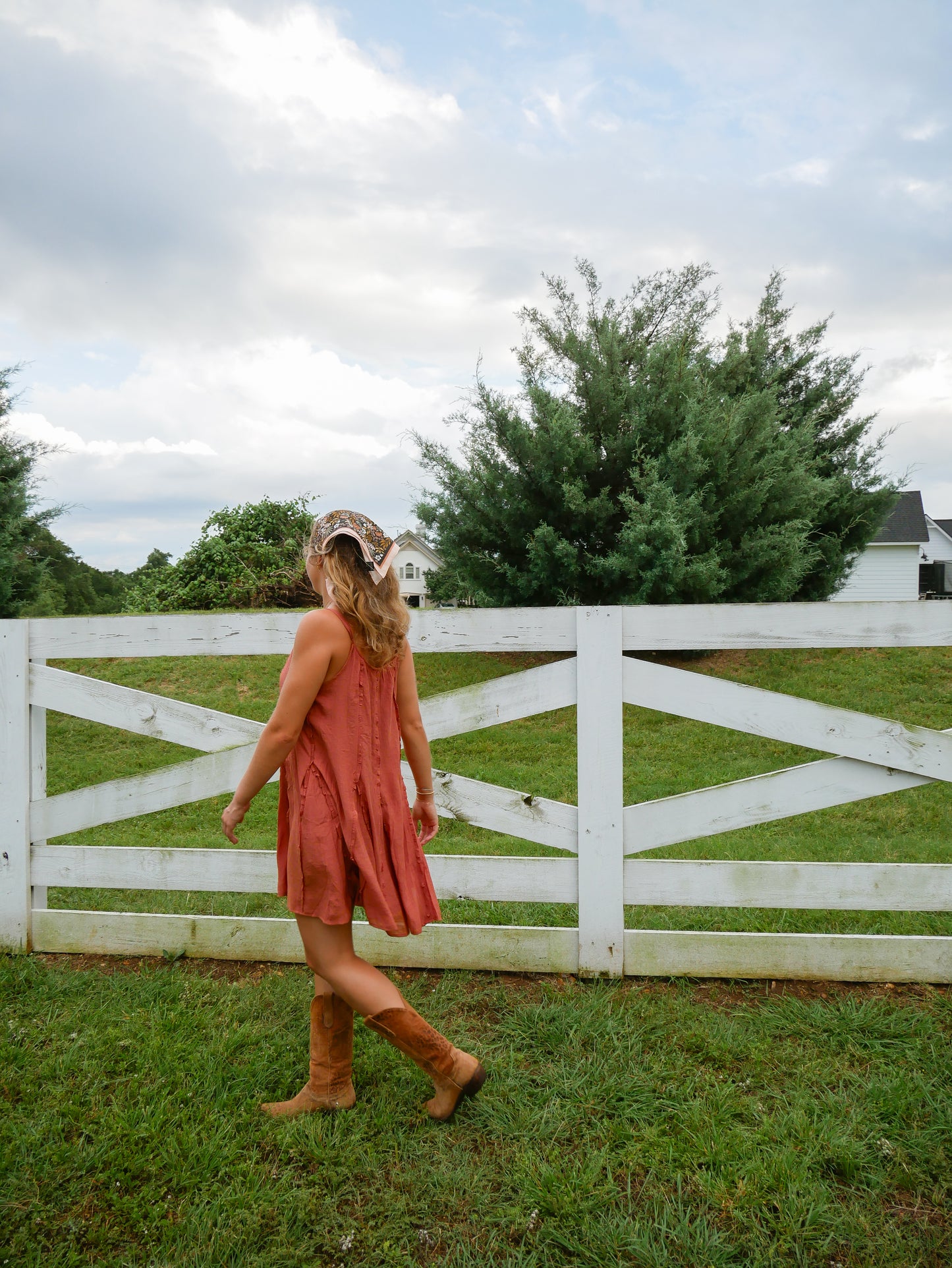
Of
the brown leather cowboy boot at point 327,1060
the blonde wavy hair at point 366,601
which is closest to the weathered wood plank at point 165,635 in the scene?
the blonde wavy hair at point 366,601

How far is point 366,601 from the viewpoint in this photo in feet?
7.18

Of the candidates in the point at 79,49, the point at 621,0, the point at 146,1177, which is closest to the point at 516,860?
the point at 146,1177

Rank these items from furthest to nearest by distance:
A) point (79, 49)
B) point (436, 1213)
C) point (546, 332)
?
1. point (546, 332)
2. point (79, 49)
3. point (436, 1213)

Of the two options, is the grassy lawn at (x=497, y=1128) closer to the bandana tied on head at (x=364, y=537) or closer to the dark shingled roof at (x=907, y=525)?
the bandana tied on head at (x=364, y=537)

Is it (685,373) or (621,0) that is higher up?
(621,0)

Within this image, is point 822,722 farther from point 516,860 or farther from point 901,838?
point 901,838

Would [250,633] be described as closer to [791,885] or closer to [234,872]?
[234,872]

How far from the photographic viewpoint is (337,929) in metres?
2.26

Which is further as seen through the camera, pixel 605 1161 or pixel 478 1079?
pixel 478 1079

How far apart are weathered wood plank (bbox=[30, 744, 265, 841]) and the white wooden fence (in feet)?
0.04

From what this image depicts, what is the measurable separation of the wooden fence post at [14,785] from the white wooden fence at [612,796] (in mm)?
255

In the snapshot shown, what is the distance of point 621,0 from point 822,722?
571cm

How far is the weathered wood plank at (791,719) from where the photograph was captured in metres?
2.95

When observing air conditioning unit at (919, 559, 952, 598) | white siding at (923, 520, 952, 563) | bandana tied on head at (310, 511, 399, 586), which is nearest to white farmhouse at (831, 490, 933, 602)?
air conditioning unit at (919, 559, 952, 598)
